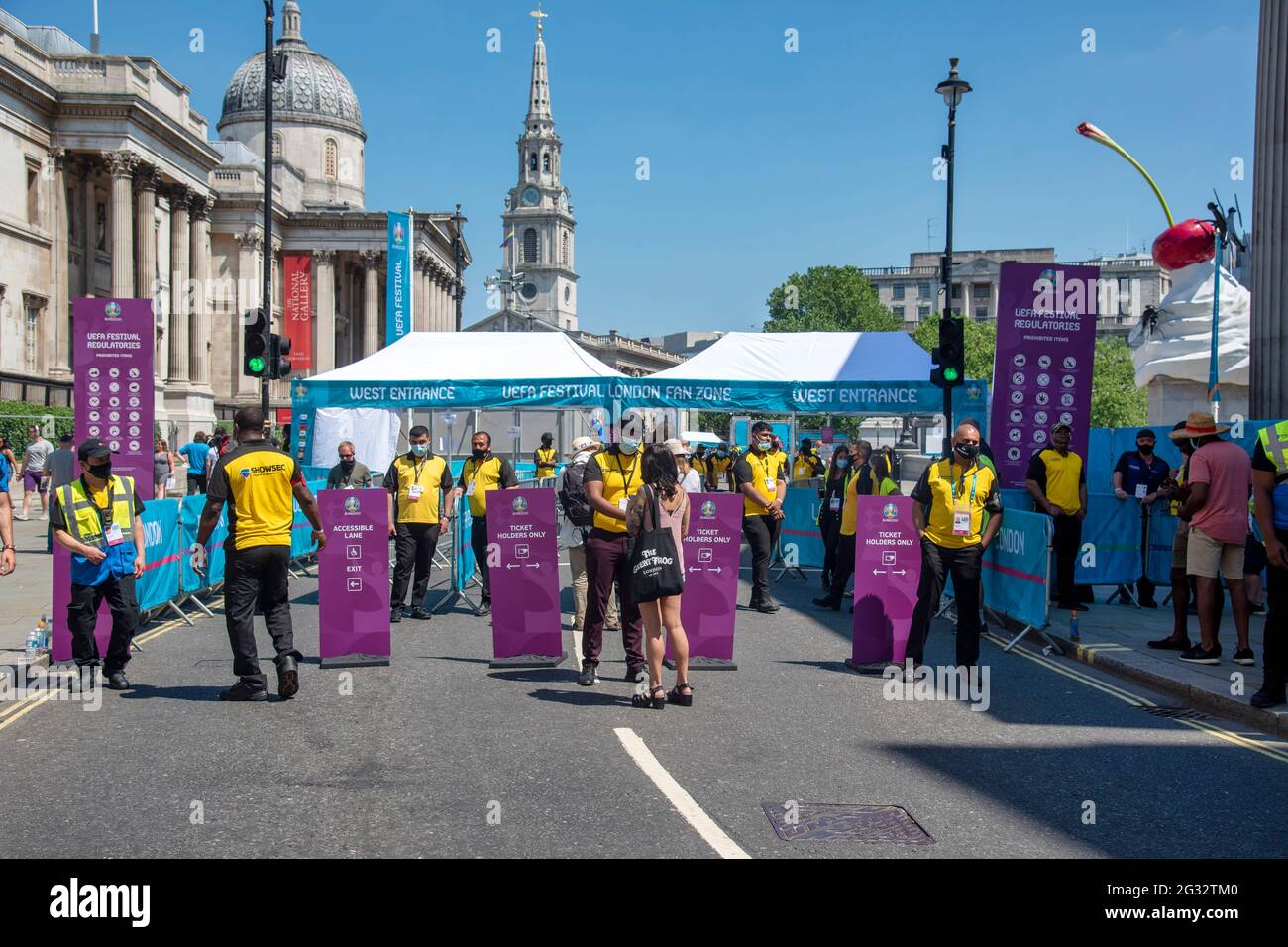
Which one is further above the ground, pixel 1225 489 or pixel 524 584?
pixel 1225 489

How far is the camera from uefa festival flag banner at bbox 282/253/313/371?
65.1m

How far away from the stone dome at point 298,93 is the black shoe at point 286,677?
7848cm

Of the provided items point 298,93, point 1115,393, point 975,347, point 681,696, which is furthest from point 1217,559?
point 975,347

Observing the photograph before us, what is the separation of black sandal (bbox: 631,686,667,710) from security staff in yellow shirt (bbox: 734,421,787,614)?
5.58m

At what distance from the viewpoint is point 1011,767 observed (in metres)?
7.20

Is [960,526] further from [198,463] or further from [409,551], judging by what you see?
[198,463]

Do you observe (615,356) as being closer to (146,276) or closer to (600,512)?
(146,276)

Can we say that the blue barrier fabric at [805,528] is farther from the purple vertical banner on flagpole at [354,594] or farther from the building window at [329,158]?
the building window at [329,158]

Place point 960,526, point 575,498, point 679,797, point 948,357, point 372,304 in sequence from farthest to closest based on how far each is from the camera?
point 372,304, point 948,357, point 575,498, point 960,526, point 679,797

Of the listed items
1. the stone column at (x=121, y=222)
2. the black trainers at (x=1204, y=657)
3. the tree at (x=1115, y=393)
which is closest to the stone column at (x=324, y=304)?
the stone column at (x=121, y=222)

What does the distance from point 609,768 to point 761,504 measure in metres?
7.51

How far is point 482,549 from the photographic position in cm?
1434

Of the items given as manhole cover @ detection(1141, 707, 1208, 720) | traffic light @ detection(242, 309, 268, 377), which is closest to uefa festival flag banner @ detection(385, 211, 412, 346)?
traffic light @ detection(242, 309, 268, 377)
